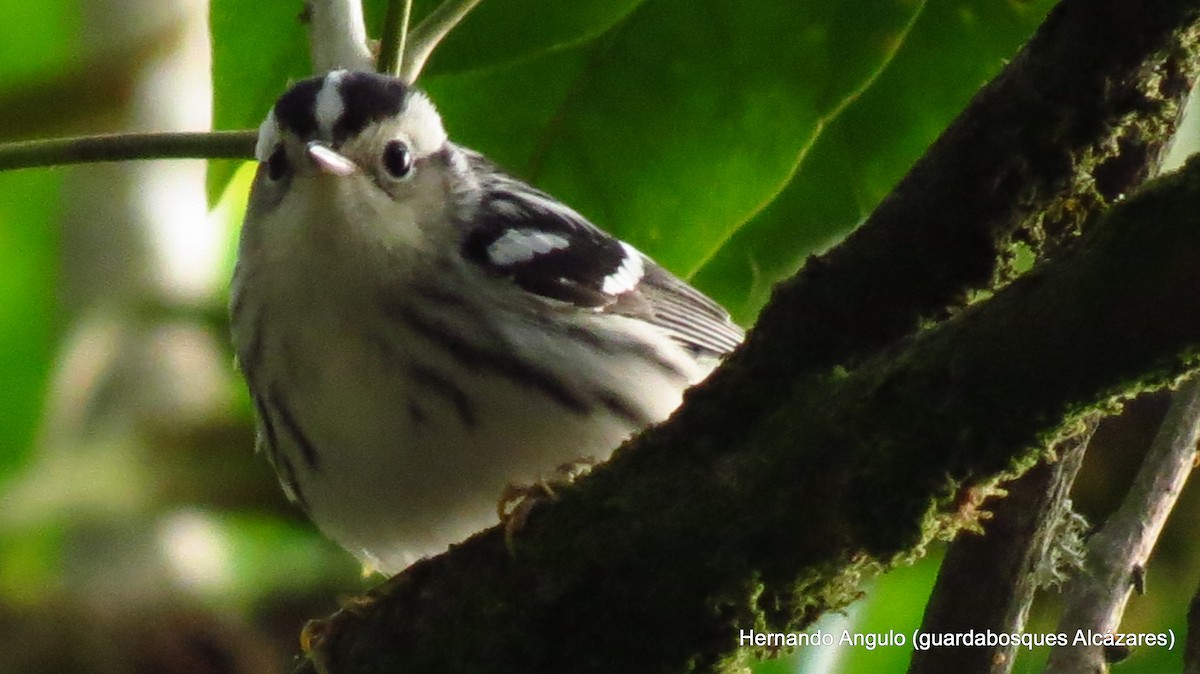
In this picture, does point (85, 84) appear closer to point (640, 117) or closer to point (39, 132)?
Answer: point (39, 132)

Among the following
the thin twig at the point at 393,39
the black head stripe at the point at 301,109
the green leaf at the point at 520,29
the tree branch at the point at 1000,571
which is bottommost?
the tree branch at the point at 1000,571

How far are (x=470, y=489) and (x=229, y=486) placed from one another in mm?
731

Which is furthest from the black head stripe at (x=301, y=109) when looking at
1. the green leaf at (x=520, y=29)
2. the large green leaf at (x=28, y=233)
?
the large green leaf at (x=28, y=233)

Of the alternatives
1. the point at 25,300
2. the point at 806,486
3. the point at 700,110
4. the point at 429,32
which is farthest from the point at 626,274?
the point at 25,300

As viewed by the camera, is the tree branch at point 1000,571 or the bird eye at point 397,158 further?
the bird eye at point 397,158

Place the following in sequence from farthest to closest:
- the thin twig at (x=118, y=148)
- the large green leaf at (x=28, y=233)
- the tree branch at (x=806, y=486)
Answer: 1. the large green leaf at (x=28, y=233)
2. the thin twig at (x=118, y=148)
3. the tree branch at (x=806, y=486)

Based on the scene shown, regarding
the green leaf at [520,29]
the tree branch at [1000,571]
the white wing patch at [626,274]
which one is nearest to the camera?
the tree branch at [1000,571]

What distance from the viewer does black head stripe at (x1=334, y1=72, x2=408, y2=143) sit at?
97.2 inches

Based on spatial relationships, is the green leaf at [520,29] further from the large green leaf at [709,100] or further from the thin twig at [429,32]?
the thin twig at [429,32]

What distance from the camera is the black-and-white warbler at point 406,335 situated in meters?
2.46

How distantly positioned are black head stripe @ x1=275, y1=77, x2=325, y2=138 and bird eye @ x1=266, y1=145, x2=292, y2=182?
0.04 meters

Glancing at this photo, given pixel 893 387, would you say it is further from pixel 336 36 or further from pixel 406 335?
pixel 336 36

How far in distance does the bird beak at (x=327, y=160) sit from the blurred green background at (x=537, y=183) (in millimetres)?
231

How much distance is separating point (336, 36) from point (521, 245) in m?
0.47
